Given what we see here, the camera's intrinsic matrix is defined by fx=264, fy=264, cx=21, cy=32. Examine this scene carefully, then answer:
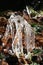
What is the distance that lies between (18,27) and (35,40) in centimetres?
46

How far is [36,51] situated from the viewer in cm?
540

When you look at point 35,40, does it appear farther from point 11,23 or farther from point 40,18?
point 40,18

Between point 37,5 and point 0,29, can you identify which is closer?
point 0,29

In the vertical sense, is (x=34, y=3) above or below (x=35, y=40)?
above

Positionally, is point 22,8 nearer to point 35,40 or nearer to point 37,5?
point 37,5

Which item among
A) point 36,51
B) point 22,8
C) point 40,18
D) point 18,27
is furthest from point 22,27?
point 22,8

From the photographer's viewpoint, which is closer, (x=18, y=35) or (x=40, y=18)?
(x=18, y=35)

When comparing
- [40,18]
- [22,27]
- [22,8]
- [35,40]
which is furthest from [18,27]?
[22,8]

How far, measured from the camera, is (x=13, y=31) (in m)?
5.71

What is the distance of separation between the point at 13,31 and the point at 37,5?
253 cm

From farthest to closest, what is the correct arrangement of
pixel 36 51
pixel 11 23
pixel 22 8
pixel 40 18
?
pixel 22 8 → pixel 40 18 → pixel 11 23 → pixel 36 51

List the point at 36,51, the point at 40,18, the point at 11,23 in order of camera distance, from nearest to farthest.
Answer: the point at 36,51 < the point at 11,23 < the point at 40,18

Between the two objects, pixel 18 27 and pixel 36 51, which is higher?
pixel 18 27

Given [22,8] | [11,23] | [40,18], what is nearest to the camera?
[11,23]
